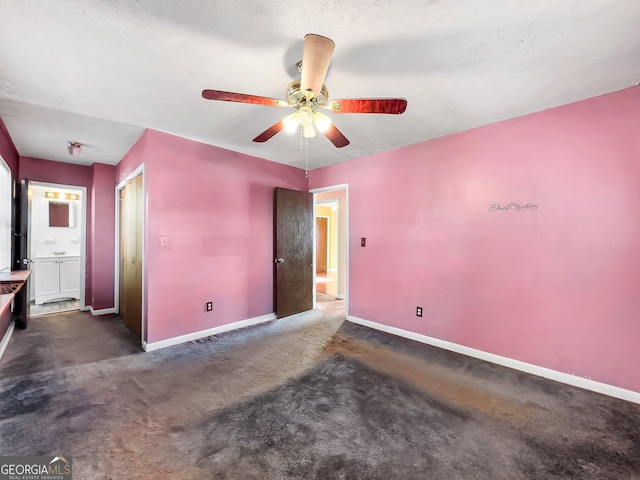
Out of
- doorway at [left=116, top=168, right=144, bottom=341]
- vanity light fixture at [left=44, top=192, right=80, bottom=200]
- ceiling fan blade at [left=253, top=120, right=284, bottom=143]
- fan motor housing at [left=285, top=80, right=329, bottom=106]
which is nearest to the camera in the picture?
fan motor housing at [left=285, top=80, right=329, bottom=106]

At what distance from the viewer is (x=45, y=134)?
10.2 feet

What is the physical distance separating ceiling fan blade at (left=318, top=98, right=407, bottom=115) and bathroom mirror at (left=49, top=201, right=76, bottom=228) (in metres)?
6.35

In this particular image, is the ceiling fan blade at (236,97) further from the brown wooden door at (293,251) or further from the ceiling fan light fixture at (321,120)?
the brown wooden door at (293,251)

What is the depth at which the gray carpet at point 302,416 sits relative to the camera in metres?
1.51

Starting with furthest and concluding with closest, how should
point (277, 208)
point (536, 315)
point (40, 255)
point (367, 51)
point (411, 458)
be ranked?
point (40, 255) < point (277, 208) < point (536, 315) < point (367, 51) < point (411, 458)

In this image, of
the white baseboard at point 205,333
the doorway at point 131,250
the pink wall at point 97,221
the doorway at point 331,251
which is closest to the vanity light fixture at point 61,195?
the pink wall at point 97,221

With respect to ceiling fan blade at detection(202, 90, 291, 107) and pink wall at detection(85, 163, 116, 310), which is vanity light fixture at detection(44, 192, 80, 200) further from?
ceiling fan blade at detection(202, 90, 291, 107)

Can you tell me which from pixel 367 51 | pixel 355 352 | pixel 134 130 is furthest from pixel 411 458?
pixel 134 130

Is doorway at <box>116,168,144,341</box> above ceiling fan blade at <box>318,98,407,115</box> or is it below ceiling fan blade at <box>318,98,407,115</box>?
below

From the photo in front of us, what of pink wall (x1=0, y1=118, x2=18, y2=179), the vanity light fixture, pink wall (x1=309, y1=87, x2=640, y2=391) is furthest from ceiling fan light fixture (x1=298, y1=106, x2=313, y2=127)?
the vanity light fixture

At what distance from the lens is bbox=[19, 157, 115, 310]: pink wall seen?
14.1 ft

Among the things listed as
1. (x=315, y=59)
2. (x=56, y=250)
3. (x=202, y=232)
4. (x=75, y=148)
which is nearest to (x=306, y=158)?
(x=202, y=232)

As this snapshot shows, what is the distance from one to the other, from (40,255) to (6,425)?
483cm

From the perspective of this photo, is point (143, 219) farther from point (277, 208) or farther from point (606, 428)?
point (606, 428)
